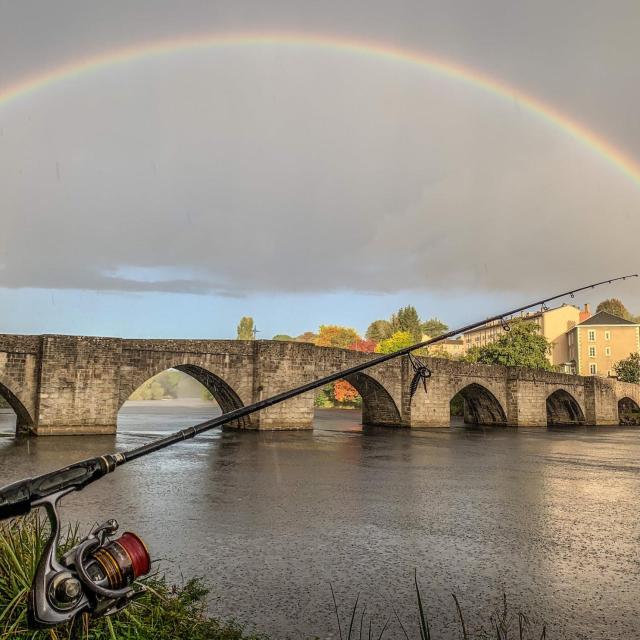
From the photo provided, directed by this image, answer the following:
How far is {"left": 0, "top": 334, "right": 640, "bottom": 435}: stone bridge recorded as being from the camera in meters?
24.0

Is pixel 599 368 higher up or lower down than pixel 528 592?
higher up

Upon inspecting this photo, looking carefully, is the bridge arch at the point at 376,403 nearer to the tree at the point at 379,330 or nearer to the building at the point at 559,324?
the building at the point at 559,324

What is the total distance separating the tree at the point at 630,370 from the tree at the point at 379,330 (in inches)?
1646

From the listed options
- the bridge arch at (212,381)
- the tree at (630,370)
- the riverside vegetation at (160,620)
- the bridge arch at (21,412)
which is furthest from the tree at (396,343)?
the riverside vegetation at (160,620)

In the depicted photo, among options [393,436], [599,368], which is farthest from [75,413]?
[599,368]

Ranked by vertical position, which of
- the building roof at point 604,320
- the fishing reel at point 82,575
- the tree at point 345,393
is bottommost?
the fishing reel at point 82,575

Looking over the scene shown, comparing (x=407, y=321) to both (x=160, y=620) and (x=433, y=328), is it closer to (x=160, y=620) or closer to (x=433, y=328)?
(x=433, y=328)

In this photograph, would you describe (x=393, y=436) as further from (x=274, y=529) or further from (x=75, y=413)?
(x=274, y=529)

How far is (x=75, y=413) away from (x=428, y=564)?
20.7 m

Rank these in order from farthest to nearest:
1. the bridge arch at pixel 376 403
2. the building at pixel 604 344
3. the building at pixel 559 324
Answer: the building at pixel 559 324
the building at pixel 604 344
the bridge arch at pixel 376 403

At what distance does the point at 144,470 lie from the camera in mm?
15422

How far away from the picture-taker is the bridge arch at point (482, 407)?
150ft

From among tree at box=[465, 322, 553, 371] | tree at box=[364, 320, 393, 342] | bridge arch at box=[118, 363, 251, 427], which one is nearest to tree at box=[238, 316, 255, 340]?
tree at box=[364, 320, 393, 342]

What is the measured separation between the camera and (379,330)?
112 m
